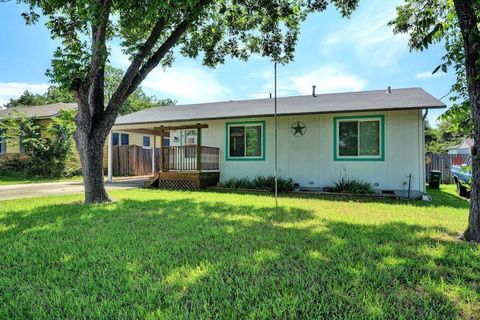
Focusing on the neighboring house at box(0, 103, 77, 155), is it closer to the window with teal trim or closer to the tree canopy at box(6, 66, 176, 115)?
the tree canopy at box(6, 66, 176, 115)

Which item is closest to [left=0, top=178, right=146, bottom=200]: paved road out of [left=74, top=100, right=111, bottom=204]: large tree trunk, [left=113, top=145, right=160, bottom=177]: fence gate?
[left=74, top=100, right=111, bottom=204]: large tree trunk

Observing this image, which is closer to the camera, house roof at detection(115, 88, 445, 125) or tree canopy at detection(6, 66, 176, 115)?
house roof at detection(115, 88, 445, 125)

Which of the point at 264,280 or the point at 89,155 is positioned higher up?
the point at 89,155

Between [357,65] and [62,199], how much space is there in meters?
13.2

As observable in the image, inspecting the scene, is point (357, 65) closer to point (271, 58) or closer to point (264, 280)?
point (271, 58)

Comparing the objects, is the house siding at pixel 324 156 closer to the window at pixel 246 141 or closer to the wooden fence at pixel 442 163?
the window at pixel 246 141

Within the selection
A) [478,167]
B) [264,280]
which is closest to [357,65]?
[478,167]

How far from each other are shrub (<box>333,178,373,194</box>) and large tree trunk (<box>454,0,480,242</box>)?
575 centimetres

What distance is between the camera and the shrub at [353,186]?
10.0m

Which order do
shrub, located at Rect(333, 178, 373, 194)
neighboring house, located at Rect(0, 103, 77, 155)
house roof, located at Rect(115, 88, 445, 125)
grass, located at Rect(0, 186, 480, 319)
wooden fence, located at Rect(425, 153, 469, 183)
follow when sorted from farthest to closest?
neighboring house, located at Rect(0, 103, 77, 155) → wooden fence, located at Rect(425, 153, 469, 183) → shrub, located at Rect(333, 178, 373, 194) → house roof, located at Rect(115, 88, 445, 125) → grass, located at Rect(0, 186, 480, 319)

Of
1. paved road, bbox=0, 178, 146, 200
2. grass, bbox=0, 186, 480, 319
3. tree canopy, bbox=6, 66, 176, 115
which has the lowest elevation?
grass, bbox=0, 186, 480, 319

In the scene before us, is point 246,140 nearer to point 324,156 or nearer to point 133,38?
point 324,156

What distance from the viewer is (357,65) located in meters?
14.7

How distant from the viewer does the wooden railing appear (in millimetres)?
11977
